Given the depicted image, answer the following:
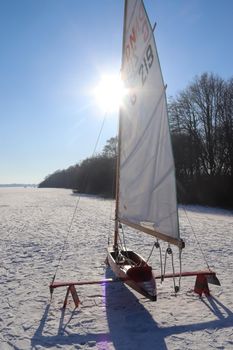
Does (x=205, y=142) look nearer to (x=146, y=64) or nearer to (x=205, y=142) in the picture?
(x=205, y=142)

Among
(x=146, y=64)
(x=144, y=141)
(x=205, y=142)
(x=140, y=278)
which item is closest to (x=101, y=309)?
(x=140, y=278)

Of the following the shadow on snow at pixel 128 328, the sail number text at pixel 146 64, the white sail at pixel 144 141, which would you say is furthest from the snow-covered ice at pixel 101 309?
the sail number text at pixel 146 64

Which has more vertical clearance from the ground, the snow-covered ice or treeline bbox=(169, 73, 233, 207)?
treeline bbox=(169, 73, 233, 207)

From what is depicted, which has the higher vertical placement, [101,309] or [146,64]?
[146,64]

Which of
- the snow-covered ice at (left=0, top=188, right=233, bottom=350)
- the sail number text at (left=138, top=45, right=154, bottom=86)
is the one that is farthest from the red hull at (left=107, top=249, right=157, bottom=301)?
the sail number text at (left=138, top=45, right=154, bottom=86)

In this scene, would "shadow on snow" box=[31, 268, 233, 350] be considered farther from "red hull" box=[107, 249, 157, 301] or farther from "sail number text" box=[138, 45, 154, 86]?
"sail number text" box=[138, 45, 154, 86]

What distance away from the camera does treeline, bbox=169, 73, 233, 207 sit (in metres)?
33.9

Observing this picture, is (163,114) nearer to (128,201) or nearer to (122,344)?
(128,201)

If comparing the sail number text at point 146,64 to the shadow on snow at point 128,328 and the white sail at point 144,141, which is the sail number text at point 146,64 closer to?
the white sail at point 144,141

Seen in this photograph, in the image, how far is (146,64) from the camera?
5930 mm

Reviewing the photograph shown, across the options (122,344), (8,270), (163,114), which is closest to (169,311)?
(122,344)

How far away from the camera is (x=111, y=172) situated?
54.3 meters

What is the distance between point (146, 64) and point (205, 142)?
3386 cm

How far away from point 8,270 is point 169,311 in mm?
4362
